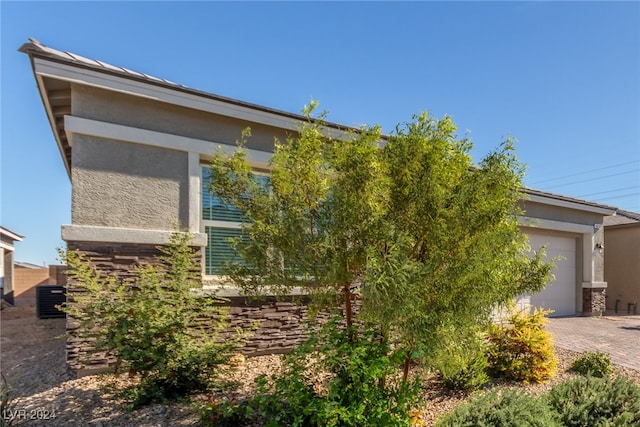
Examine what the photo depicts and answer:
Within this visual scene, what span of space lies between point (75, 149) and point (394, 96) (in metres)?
7.96

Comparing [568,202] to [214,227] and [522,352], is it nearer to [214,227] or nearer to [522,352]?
[522,352]

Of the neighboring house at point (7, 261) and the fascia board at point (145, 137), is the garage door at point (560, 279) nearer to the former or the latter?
the fascia board at point (145, 137)

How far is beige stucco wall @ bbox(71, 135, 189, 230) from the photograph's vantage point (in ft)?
18.7

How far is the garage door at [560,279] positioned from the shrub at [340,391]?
11001 mm

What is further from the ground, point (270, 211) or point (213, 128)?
point (213, 128)

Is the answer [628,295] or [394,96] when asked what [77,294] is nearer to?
[394,96]

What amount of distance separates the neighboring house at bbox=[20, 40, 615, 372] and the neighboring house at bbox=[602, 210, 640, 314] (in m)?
14.0

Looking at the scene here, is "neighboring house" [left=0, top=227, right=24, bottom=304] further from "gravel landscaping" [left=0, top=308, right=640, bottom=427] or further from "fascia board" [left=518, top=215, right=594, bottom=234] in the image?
"fascia board" [left=518, top=215, right=594, bottom=234]

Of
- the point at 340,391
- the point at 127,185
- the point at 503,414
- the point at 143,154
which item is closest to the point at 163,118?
the point at 143,154

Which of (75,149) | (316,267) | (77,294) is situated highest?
(75,149)

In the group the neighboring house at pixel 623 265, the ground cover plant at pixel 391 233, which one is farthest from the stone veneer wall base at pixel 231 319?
the neighboring house at pixel 623 265

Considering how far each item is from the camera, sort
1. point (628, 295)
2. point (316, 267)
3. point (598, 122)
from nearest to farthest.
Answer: point (316, 267) < point (598, 122) < point (628, 295)

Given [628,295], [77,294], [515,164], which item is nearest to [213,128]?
[77,294]

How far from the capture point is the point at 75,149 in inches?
224
